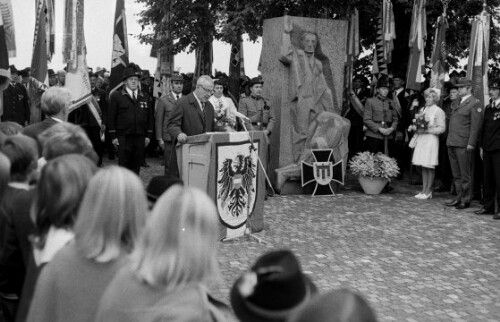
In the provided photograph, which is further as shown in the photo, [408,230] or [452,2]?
[452,2]

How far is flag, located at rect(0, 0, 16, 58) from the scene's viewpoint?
25.4 feet

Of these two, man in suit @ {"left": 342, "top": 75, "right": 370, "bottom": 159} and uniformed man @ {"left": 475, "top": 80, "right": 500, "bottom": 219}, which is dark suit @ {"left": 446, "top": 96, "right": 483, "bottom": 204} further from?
man in suit @ {"left": 342, "top": 75, "right": 370, "bottom": 159}

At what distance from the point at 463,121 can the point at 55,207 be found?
9.56 meters

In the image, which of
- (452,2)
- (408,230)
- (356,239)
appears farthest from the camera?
(452,2)

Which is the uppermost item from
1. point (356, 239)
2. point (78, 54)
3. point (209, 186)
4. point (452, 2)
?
point (452, 2)

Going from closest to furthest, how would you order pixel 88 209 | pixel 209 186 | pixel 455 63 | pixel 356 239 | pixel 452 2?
pixel 88 209
pixel 209 186
pixel 356 239
pixel 452 2
pixel 455 63

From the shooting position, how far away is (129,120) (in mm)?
10438

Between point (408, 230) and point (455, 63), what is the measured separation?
1048 centimetres

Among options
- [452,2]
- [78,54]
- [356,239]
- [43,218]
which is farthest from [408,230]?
[452,2]

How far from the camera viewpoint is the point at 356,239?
8508 mm

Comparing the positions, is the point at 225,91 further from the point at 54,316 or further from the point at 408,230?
the point at 54,316

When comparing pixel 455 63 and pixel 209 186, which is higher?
pixel 455 63

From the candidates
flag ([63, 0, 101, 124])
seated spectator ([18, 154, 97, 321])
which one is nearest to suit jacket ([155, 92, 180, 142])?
flag ([63, 0, 101, 124])

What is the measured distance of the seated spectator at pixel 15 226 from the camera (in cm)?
336
